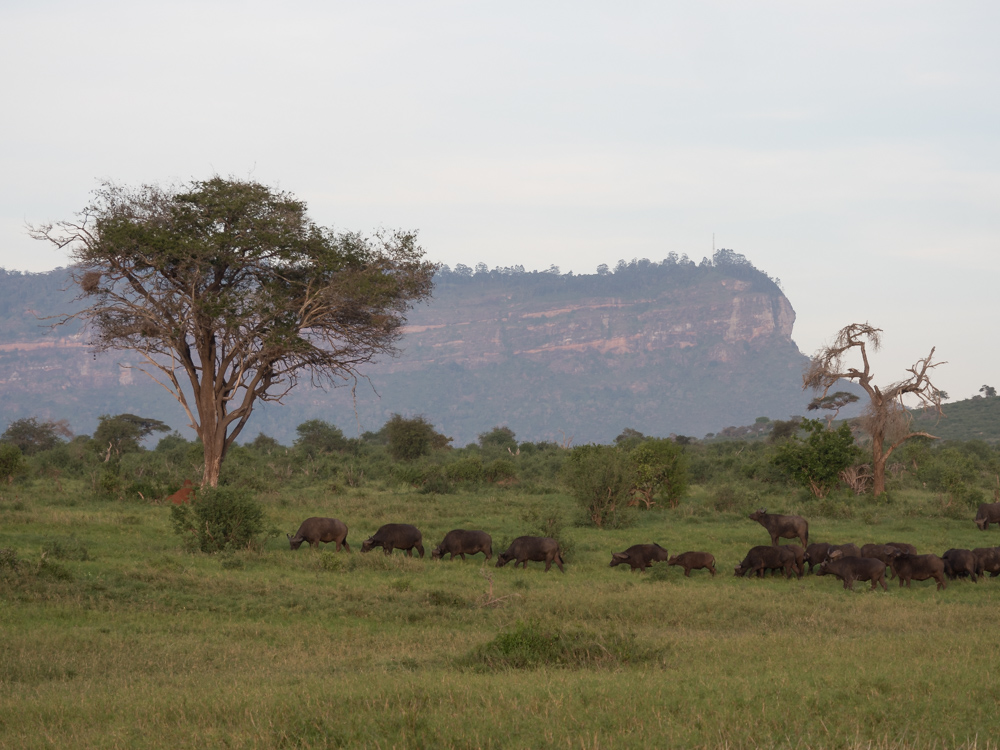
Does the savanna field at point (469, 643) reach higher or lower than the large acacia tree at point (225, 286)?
lower

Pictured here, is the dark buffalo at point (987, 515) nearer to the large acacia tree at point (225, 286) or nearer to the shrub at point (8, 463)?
the large acacia tree at point (225, 286)

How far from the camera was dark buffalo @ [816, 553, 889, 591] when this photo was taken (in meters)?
16.2

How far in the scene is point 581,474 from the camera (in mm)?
24266

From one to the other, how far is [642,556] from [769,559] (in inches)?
100

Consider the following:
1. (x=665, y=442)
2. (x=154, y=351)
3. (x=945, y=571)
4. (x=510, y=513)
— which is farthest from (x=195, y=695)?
(x=665, y=442)

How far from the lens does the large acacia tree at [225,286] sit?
26.4 metres

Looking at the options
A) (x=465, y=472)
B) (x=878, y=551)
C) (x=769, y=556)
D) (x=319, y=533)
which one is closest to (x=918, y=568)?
(x=878, y=551)

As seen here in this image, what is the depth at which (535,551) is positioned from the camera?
17844 millimetres

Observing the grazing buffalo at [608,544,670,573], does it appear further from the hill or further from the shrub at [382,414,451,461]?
the hill

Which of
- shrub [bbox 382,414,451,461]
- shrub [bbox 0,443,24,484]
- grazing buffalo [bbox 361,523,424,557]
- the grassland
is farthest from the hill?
shrub [bbox 0,443,24,484]

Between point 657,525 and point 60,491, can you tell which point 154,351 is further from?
point 657,525

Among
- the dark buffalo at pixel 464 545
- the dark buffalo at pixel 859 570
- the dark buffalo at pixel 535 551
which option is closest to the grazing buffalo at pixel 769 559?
the dark buffalo at pixel 859 570

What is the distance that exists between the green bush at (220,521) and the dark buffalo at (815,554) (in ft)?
37.5

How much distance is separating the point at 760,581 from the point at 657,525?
7.79 m
